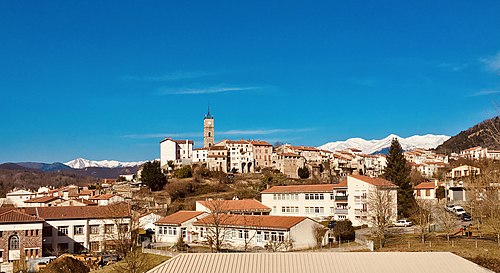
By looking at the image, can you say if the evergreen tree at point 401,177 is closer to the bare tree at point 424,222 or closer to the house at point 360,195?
the bare tree at point 424,222

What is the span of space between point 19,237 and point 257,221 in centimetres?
1637

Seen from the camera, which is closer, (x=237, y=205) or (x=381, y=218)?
(x=381, y=218)

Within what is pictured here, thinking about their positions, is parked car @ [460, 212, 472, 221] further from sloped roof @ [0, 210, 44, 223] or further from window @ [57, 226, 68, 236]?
sloped roof @ [0, 210, 44, 223]

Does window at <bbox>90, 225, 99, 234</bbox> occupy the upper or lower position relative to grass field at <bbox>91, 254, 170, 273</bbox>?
upper

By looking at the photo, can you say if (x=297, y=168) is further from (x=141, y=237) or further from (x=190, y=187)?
(x=141, y=237)

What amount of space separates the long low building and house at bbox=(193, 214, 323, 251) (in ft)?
36.4

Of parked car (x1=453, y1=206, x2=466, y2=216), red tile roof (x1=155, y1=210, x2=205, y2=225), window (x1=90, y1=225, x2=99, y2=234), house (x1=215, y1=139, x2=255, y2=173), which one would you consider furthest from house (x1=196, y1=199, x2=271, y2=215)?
house (x1=215, y1=139, x2=255, y2=173)

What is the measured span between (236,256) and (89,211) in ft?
82.8

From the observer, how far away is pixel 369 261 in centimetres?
1742

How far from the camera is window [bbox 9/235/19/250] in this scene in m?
34.0

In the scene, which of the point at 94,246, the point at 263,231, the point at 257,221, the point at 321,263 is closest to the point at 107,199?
the point at 94,246

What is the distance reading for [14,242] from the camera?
34.1m

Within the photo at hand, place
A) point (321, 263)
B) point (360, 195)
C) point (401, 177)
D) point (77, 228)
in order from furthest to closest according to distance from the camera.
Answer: point (401, 177) < point (360, 195) < point (77, 228) < point (321, 263)

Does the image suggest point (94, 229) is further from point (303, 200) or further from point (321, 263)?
point (321, 263)
